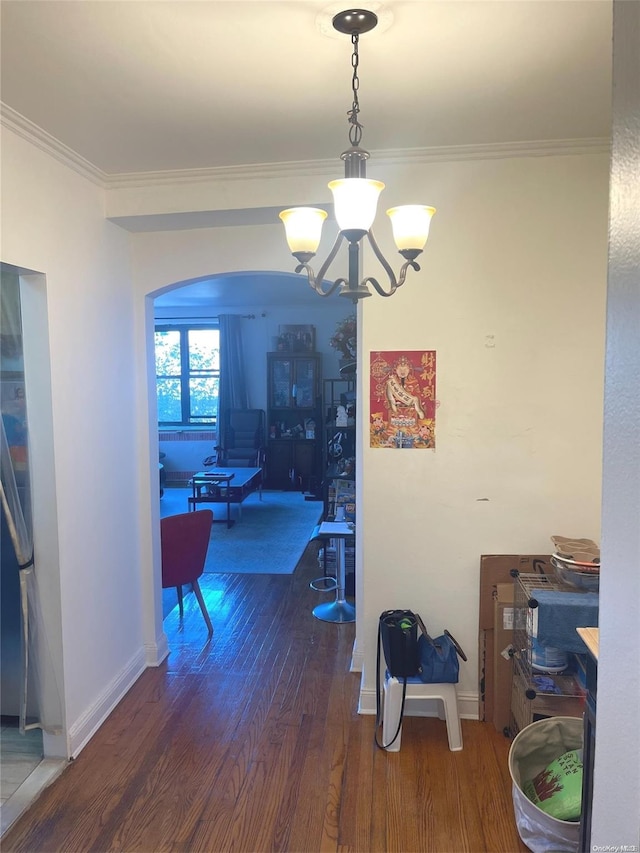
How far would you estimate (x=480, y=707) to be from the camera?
2.79m

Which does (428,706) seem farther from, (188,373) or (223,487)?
(188,373)

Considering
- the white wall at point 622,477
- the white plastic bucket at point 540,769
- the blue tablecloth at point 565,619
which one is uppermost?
the white wall at point 622,477

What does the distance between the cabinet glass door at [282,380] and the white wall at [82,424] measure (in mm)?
4970

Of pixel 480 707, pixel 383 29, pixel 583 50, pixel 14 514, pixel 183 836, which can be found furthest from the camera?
Answer: pixel 480 707

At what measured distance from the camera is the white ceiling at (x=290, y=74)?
1592 millimetres

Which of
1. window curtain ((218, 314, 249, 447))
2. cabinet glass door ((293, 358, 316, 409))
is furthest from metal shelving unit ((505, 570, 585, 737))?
window curtain ((218, 314, 249, 447))

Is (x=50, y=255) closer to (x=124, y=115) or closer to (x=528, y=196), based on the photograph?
(x=124, y=115)

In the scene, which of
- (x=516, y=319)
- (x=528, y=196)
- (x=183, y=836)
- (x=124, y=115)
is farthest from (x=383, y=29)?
(x=183, y=836)

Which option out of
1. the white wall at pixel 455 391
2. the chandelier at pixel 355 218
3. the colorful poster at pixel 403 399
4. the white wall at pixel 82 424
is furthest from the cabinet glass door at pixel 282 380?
the chandelier at pixel 355 218

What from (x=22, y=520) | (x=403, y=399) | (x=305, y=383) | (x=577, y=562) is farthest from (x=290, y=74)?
(x=305, y=383)

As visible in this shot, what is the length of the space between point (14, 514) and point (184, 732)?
1.29m

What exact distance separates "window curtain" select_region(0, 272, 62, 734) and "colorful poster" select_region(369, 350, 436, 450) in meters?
1.55

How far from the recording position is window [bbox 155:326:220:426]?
8688 millimetres

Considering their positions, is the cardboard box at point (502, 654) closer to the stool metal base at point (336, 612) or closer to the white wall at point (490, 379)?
the white wall at point (490, 379)
